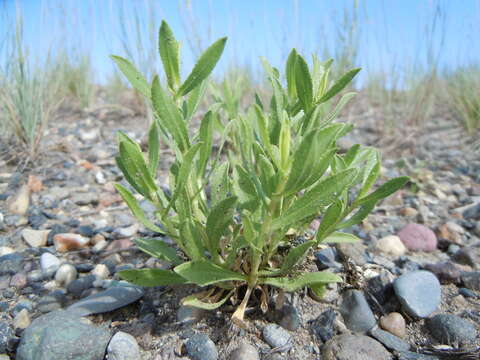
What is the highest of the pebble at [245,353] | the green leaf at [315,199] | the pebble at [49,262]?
the green leaf at [315,199]

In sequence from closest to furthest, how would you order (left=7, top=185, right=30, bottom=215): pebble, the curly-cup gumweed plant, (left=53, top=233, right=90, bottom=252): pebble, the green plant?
the curly-cup gumweed plant
(left=53, top=233, right=90, bottom=252): pebble
(left=7, top=185, right=30, bottom=215): pebble
the green plant

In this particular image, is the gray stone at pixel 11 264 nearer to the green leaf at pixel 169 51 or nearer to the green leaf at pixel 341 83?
the green leaf at pixel 169 51

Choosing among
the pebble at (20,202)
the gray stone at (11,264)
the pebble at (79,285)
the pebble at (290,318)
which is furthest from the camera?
the pebble at (20,202)

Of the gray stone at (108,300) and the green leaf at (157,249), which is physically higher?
the green leaf at (157,249)

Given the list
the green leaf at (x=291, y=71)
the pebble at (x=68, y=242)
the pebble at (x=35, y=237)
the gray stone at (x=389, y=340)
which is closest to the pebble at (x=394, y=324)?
the gray stone at (x=389, y=340)

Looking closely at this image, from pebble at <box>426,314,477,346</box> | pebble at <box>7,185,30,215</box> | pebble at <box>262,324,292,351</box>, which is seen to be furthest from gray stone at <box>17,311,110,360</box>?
pebble at <box>7,185,30,215</box>

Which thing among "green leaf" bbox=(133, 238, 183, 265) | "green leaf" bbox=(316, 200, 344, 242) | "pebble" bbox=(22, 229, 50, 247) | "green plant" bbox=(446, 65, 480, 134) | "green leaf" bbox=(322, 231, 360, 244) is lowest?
"pebble" bbox=(22, 229, 50, 247)

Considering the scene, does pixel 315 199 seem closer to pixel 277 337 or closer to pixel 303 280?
pixel 303 280

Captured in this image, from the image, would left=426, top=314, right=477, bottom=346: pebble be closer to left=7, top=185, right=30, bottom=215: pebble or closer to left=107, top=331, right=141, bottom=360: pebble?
left=107, top=331, right=141, bottom=360: pebble

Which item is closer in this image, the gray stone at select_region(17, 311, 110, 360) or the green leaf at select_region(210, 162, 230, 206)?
the gray stone at select_region(17, 311, 110, 360)
